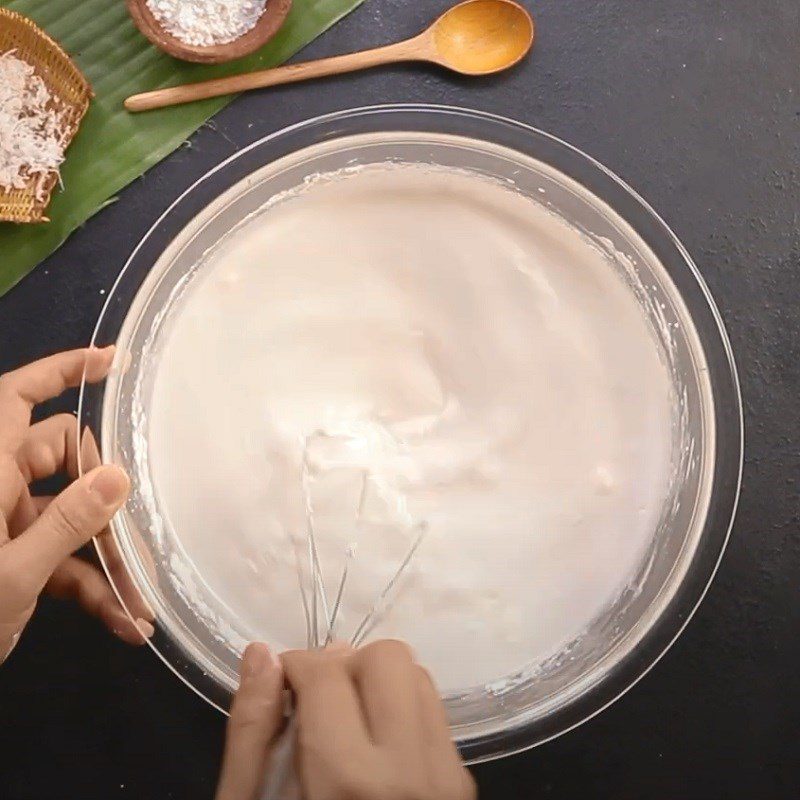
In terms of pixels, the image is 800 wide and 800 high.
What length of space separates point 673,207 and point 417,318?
262mm

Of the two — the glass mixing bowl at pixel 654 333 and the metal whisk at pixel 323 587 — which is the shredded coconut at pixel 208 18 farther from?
the metal whisk at pixel 323 587

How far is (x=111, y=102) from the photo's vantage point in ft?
2.50

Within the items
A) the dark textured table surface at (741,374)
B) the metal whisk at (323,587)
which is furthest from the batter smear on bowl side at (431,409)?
the dark textured table surface at (741,374)

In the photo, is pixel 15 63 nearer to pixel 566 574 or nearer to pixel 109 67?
pixel 109 67

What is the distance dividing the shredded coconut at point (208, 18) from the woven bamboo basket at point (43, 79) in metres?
0.09

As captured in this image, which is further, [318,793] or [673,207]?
[673,207]

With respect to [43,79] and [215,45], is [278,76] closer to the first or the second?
[215,45]

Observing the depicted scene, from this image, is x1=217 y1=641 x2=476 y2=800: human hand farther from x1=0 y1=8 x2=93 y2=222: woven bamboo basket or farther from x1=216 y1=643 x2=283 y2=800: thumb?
x1=0 y1=8 x2=93 y2=222: woven bamboo basket

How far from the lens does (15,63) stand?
0.73 metres

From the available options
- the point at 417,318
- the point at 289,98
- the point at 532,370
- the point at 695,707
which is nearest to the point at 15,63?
the point at 289,98

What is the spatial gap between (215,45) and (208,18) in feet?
0.08

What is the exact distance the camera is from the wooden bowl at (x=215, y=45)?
724 millimetres

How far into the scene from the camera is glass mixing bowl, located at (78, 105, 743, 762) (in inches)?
26.1

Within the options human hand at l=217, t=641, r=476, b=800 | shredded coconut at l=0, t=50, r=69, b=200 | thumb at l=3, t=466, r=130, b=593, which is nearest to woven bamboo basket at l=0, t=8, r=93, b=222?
shredded coconut at l=0, t=50, r=69, b=200
